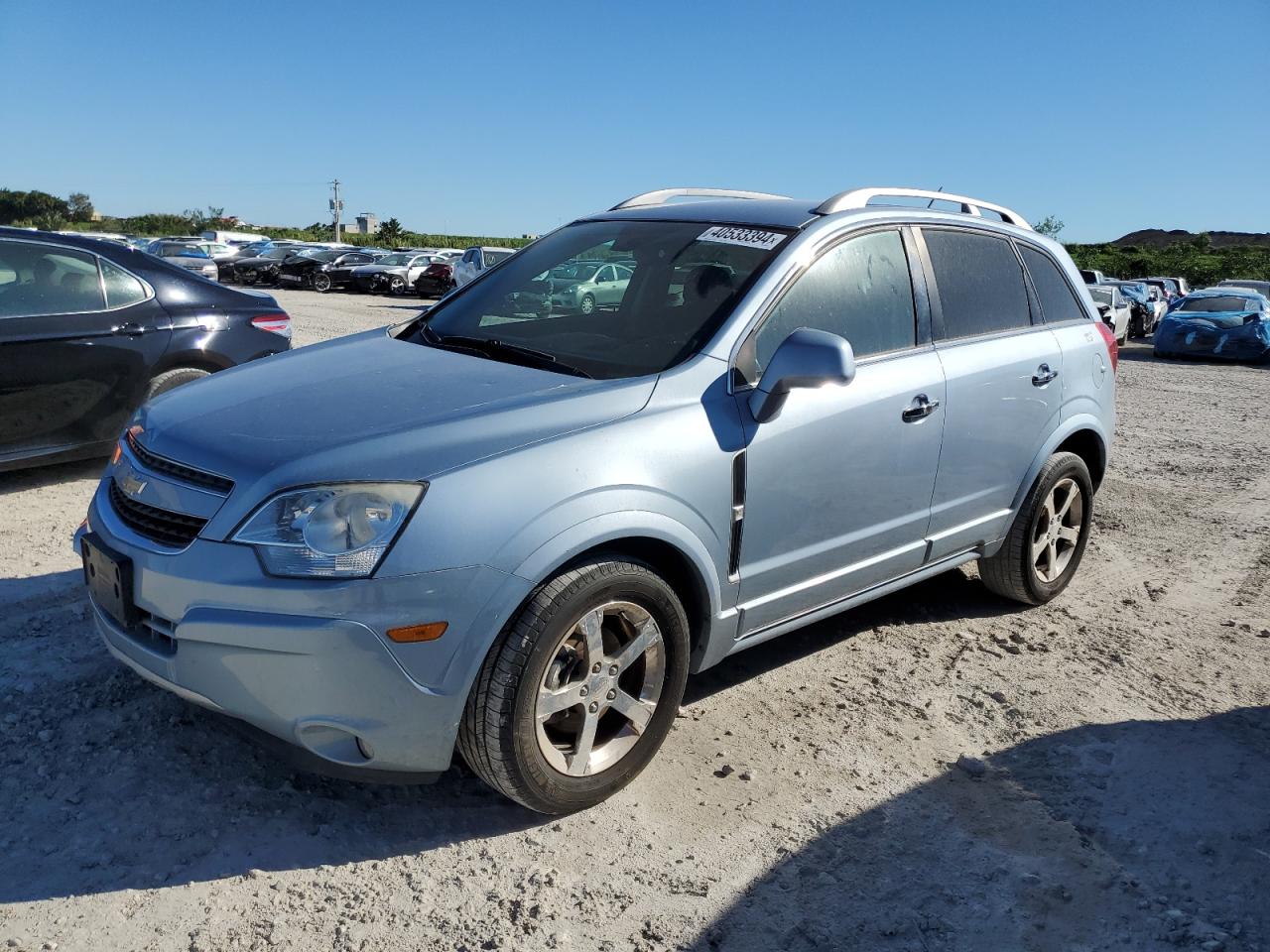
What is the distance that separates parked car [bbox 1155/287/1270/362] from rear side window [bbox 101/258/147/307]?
1971cm

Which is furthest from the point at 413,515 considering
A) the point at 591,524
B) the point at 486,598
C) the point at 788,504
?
the point at 788,504

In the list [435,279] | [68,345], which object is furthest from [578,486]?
[435,279]

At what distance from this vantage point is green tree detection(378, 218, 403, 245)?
88500mm

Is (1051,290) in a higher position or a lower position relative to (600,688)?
higher

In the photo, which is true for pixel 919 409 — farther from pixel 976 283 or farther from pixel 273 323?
pixel 273 323

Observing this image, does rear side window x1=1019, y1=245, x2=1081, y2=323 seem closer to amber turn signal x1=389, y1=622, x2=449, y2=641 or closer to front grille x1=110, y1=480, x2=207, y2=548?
amber turn signal x1=389, y1=622, x2=449, y2=641

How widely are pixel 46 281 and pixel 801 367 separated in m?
4.75

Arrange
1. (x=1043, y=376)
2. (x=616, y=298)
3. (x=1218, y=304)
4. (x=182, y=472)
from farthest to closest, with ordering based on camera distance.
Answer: (x=1218, y=304) < (x=1043, y=376) < (x=616, y=298) < (x=182, y=472)

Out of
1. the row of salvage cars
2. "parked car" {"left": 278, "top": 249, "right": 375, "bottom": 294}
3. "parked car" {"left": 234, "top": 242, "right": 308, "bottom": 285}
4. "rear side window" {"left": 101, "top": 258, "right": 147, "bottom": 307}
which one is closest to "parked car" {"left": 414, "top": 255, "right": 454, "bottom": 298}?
"parked car" {"left": 278, "top": 249, "right": 375, "bottom": 294}

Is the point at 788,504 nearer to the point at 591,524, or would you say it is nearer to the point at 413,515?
the point at 591,524

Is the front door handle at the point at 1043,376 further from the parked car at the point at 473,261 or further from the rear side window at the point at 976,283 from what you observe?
the parked car at the point at 473,261

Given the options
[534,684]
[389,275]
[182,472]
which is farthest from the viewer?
[389,275]

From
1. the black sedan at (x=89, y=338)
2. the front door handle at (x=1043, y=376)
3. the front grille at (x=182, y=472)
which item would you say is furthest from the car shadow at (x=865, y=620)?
the black sedan at (x=89, y=338)

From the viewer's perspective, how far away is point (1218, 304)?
21.3m
